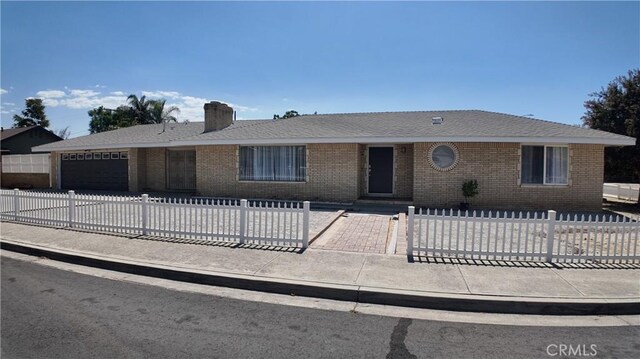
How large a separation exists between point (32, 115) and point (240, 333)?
60.9m

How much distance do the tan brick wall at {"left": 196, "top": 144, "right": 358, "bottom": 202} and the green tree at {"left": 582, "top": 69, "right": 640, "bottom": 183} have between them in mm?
11794

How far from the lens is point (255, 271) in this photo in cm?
599

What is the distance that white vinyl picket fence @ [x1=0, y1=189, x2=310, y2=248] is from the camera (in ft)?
25.0

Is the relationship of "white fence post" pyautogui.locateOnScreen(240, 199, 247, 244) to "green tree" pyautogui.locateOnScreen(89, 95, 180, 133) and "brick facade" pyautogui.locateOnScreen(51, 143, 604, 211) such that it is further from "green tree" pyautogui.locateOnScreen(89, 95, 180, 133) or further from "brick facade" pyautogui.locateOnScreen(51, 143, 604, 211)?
"green tree" pyautogui.locateOnScreen(89, 95, 180, 133)

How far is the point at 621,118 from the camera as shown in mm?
16469

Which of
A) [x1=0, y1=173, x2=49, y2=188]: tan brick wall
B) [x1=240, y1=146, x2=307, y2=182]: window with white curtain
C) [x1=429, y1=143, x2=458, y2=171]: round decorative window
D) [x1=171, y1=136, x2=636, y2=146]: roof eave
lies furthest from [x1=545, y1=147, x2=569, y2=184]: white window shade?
[x1=0, y1=173, x2=49, y2=188]: tan brick wall

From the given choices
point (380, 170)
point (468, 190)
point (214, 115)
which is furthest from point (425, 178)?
point (214, 115)

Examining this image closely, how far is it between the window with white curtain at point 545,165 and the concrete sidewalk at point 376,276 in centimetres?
737

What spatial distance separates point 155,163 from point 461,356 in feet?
62.7

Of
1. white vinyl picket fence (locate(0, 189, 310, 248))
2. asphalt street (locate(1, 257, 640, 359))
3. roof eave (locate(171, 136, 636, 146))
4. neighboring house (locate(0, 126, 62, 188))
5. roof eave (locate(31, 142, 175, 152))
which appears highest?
roof eave (locate(31, 142, 175, 152))

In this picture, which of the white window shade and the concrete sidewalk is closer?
the concrete sidewalk

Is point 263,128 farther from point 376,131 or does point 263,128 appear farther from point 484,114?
point 484,114

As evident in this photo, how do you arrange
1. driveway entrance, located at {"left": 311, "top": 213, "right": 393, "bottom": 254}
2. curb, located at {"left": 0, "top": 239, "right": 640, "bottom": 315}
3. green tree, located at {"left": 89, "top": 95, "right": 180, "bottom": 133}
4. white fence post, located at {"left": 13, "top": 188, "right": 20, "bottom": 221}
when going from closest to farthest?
curb, located at {"left": 0, "top": 239, "right": 640, "bottom": 315} < driveway entrance, located at {"left": 311, "top": 213, "right": 393, "bottom": 254} < white fence post, located at {"left": 13, "top": 188, "right": 20, "bottom": 221} < green tree, located at {"left": 89, "top": 95, "right": 180, "bottom": 133}

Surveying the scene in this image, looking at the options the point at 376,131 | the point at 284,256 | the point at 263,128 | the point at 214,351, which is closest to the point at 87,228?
the point at 284,256
